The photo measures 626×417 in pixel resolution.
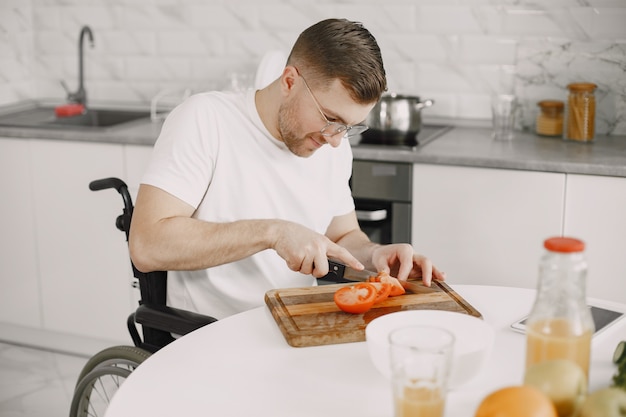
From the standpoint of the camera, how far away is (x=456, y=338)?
1530 mm

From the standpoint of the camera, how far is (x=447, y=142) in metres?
3.27

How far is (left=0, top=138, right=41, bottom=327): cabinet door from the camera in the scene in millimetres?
3647

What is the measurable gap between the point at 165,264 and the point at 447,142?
155 centimetres

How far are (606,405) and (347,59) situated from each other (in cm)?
112

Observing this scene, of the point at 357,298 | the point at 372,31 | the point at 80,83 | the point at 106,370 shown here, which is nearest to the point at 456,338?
the point at 357,298

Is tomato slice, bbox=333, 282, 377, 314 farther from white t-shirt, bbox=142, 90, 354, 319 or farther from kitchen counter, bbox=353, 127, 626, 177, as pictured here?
kitchen counter, bbox=353, 127, 626, 177

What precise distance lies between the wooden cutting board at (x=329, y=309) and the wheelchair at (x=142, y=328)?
0.68 ft

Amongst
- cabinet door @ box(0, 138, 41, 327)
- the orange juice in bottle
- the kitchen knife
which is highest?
the orange juice in bottle

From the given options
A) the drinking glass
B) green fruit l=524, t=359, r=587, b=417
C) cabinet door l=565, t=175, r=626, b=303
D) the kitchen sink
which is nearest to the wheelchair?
green fruit l=524, t=359, r=587, b=417

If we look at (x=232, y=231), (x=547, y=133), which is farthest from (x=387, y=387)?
(x=547, y=133)

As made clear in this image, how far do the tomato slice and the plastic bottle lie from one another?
1.77 ft

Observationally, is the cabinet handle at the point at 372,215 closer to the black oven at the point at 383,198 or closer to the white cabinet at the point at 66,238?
the black oven at the point at 383,198

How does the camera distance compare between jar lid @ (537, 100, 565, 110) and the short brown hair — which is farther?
jar lid @ (537, 100, 565, 110)

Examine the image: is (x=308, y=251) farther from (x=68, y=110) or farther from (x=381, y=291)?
(x=68, y=110)
